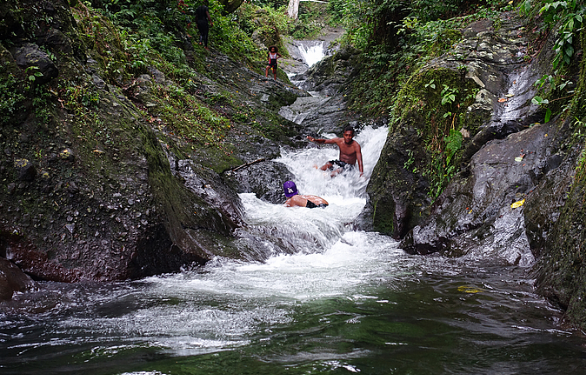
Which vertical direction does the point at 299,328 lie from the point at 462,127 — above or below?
below

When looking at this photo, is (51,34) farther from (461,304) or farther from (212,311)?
(461,304)

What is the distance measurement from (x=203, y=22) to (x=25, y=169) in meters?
12.5

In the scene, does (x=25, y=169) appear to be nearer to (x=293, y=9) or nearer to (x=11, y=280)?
(x=11, y=280)

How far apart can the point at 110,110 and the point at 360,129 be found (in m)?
8.45

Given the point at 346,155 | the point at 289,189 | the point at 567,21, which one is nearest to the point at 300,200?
the point at 289,189

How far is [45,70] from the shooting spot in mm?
4840

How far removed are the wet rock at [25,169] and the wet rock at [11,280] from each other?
0.94 m

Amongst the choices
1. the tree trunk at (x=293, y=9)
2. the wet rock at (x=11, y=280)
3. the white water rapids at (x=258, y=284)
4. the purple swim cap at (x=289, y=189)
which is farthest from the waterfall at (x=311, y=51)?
the wet rock at (x=11, y=280)

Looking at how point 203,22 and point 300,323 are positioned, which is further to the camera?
point 203,22

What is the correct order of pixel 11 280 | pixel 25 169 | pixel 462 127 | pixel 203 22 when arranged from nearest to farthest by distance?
pixel 11 280, pixel 25 169, pixel 462 127, pixel 203 22

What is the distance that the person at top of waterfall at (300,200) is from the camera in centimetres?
869

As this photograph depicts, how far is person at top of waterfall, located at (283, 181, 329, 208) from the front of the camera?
8.69 m

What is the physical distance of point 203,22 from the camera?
15172 millimetres

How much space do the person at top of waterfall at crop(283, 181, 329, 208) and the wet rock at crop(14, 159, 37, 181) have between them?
5391 mm
